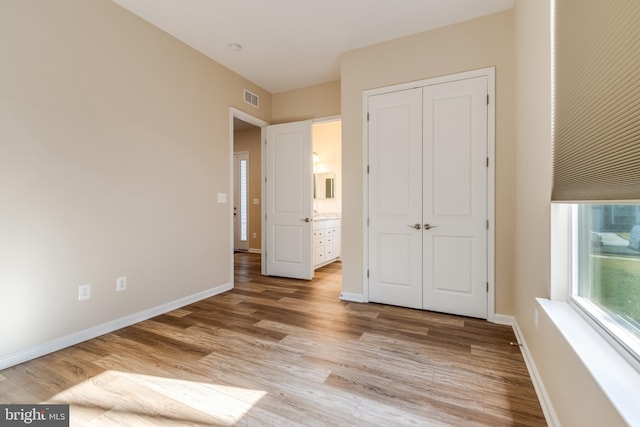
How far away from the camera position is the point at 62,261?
2.18 metres

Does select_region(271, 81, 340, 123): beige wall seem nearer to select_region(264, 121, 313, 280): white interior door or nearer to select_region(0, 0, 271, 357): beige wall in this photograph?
select_region(264, 121, 313, 280): white interior door

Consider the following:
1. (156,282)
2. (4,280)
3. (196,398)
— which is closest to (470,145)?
(196,398)

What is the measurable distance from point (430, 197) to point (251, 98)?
2883mm

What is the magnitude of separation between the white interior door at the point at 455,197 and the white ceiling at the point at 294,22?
64 cm

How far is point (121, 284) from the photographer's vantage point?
2570 mm

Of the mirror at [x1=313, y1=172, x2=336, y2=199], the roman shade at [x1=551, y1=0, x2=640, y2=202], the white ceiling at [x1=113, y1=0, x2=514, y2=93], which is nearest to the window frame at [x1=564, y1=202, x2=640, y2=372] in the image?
the roman shade at [x1=551, y1=0, x2=640, y2=202]

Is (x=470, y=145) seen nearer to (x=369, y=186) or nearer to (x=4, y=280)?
(x=369, y=186)

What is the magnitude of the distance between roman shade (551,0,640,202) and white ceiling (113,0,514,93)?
1.59m

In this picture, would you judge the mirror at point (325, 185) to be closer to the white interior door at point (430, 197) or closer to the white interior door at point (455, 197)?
the white interior door at point (430, 197)

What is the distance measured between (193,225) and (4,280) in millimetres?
1560

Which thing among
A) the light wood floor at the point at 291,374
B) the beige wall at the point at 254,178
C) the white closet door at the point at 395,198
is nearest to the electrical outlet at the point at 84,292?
the light wood floor at the point at 291,374

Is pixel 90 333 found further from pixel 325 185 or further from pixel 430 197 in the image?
pixel 325 185

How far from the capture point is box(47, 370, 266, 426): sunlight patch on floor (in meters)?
1.46

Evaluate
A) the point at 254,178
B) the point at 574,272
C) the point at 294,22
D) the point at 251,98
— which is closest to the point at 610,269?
the point at 574,272
